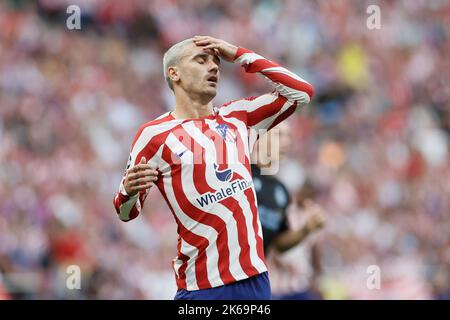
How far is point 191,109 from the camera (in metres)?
6.83

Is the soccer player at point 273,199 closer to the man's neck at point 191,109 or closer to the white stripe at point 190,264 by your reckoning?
the man's neck at point 191,109

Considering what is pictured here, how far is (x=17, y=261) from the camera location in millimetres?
12961

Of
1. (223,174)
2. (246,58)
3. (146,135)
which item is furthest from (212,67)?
(223,174)

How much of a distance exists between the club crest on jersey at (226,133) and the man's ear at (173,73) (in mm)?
455

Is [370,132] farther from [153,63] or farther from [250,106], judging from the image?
[250,106]

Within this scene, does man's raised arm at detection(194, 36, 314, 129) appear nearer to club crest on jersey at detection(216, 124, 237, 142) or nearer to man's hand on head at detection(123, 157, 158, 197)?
club crest on jersey at detection(216, 124, 237, 142)

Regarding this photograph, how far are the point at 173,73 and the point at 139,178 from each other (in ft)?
2.97

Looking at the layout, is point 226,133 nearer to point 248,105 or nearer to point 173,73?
point 248,105

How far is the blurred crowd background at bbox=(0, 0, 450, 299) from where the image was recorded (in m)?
13.2
